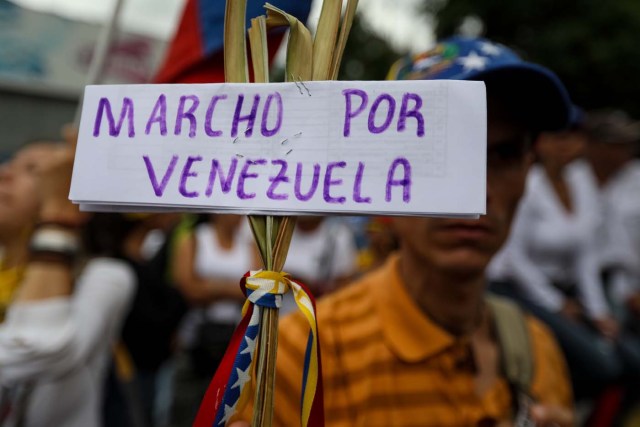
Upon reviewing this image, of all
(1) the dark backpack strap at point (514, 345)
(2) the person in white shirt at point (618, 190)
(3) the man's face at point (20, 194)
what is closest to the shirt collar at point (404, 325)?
(1) the dark backpack strap at point (514, 345)

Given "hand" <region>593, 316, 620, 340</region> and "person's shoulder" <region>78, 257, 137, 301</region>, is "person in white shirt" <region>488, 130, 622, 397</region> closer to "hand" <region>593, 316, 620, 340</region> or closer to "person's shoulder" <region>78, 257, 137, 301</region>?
"hand" <region>593, 316, 620, 340</region>

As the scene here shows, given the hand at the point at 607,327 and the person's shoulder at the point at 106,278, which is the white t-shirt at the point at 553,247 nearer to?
the hand at the point at 607,327

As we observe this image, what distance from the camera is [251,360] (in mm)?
1032

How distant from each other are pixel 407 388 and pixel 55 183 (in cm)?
125

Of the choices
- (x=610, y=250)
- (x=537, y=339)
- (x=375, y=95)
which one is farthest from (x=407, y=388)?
(x=610, y=250)

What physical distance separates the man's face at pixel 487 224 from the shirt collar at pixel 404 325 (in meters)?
0.09

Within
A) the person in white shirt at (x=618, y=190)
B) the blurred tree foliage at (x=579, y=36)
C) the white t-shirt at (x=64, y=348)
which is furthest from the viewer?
the blurred tree foliage at (x=579, y=36)

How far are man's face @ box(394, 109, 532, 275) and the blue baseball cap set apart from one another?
0.18ft

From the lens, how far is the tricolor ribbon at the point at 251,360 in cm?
100

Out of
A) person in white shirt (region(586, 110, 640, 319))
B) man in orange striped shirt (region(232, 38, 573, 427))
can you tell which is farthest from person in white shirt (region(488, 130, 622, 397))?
man in orange striped shirt (region(232, 38, 573, 427))

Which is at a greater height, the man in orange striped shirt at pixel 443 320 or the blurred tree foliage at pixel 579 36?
the blurred tree foliage at pixel 579 36

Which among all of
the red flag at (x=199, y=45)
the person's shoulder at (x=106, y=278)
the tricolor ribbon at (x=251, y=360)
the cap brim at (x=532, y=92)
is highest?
the red flag at (x=199, y=45)

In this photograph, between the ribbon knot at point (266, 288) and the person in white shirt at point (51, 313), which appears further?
the person in white shirt at point (51, 313)

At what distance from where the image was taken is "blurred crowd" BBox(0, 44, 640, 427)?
2012 millimetres
